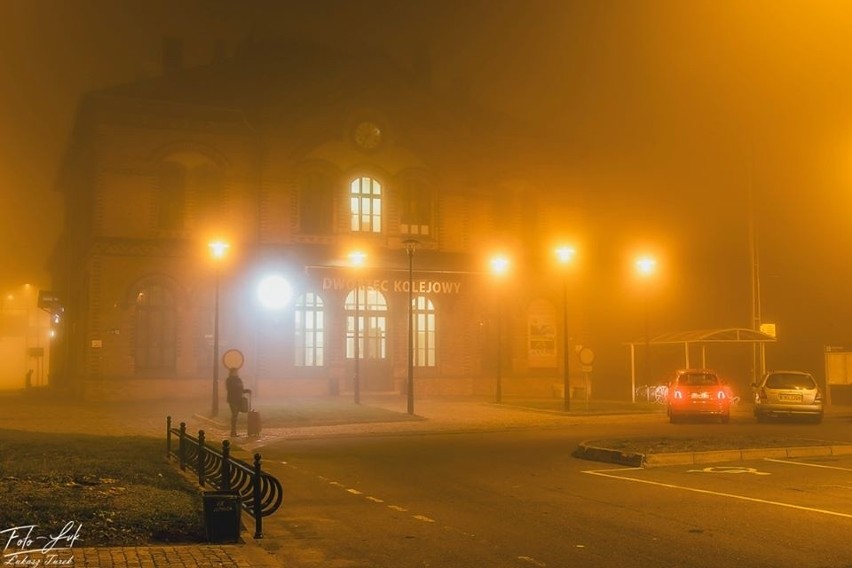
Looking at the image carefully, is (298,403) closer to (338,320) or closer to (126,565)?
(338,320)

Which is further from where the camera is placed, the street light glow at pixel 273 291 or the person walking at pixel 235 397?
the street light glow at pixel 273 291


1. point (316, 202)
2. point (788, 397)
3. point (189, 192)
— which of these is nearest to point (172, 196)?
point (189, 192)

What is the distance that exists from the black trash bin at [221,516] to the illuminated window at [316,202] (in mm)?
32927

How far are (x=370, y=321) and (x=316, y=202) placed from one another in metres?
5.82

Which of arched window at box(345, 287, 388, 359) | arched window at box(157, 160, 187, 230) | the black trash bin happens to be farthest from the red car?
arched window at box(157, 160, 187, 230)

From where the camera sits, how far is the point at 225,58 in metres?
47.2

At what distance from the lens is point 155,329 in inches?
1561

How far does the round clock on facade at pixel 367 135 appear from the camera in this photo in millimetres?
42844

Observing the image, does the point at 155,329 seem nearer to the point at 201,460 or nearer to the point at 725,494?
the point at 201,460

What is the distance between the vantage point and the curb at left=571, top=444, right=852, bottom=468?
Result: 17141 millimetres

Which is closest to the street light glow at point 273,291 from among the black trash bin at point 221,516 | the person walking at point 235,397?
the person walking at point 235,397

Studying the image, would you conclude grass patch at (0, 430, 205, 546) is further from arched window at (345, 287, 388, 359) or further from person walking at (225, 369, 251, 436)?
arched window at (345, 287, 388, 359)

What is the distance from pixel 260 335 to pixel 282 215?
17.3ft

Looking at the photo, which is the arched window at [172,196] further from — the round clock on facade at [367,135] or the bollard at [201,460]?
the bollard at [201,460]
